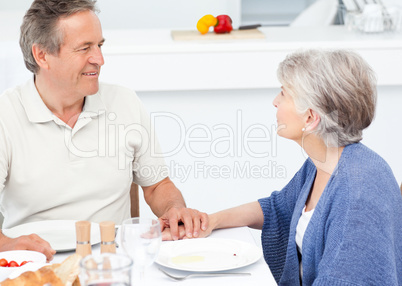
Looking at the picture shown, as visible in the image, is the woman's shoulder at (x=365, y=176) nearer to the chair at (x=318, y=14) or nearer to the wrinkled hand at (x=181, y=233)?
the wrinkled hand at (x=181, y=233)

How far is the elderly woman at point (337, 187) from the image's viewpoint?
49.8 inches

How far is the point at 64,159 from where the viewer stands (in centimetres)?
166

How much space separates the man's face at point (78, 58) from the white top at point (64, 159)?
7cm

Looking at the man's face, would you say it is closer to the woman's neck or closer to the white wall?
the woman's neck

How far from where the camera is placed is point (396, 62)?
257 cm

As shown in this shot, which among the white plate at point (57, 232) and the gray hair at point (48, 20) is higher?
the gray hair at point (48, 20)

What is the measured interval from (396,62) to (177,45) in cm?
93

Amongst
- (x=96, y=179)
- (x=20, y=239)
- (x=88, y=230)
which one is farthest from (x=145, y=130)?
(x=88, y=230)

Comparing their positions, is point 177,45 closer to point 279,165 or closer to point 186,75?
point 186,75

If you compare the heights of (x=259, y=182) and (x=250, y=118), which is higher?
(x=250, y=118)

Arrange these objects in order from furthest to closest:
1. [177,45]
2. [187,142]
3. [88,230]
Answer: [187,142]
[177,45]
[88,230]

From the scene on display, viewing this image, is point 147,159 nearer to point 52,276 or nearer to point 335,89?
point 335,89

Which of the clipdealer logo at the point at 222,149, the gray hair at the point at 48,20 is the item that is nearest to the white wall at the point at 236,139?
the clipdealer logo at the point at 222,149

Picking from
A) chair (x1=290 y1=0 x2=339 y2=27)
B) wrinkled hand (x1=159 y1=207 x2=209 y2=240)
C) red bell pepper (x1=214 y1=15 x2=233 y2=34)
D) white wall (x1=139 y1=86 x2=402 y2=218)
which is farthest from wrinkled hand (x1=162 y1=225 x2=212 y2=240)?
chair (x1=290 y1=0 x2=339 y2=27)
